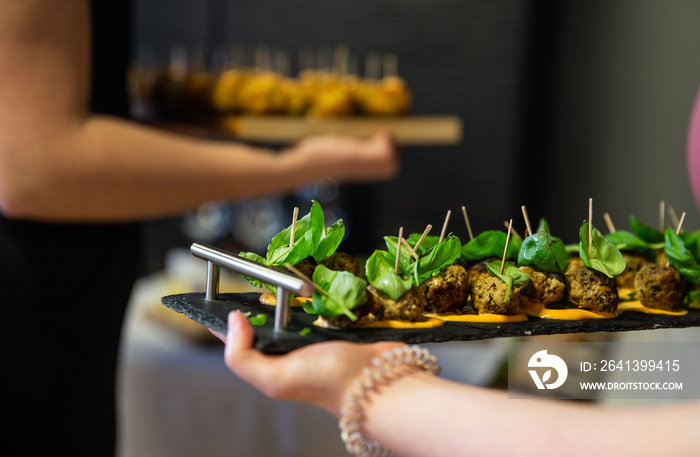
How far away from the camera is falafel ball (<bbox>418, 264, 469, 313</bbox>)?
94cm

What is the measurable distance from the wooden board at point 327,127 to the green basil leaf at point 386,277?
134 cm

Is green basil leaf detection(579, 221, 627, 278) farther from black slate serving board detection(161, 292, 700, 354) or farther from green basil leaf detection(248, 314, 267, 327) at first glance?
green basil leaf detection(248, 314, 267, 327)

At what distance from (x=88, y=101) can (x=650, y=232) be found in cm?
103

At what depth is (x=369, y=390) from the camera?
761 mm

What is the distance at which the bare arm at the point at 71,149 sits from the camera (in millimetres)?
1226

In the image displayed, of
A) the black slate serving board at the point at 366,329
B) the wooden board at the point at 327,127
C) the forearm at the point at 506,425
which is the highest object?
the wooden board at the point at 327,127

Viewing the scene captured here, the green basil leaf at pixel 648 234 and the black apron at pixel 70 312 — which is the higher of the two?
the green basil leaf at pixel 648 234

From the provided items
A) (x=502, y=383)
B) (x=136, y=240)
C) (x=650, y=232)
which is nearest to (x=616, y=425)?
(x=650, y=232)

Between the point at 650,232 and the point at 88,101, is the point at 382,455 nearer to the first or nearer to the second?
the point at 650,232

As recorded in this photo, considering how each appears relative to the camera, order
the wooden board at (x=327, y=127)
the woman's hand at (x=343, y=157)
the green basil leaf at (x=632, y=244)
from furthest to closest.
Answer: the wooden board at (x=327, y=127) → the woman's hand at (x=343, y=157) → the green basil leaf at (x=632, y=244)

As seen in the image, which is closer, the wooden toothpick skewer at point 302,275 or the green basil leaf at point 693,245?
the wooden toothpick skewer at point 302,275

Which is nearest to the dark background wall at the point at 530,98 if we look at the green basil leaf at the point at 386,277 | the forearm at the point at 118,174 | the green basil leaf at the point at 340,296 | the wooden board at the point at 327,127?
the wooden board at the point at 327,127

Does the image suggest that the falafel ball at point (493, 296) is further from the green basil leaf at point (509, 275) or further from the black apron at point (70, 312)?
the black apron at point (70, 312)

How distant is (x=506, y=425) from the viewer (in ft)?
2.30
